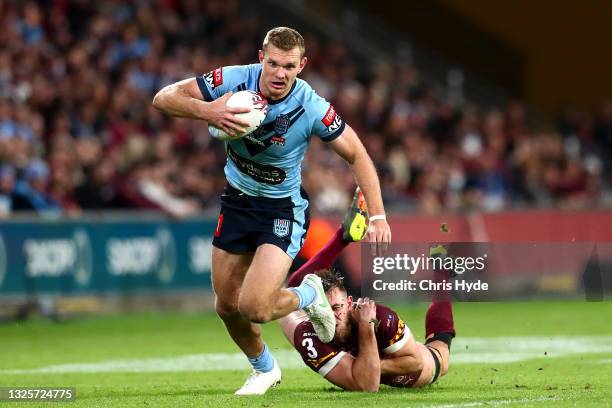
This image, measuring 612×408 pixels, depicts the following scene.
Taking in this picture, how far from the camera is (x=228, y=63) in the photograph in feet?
76.3

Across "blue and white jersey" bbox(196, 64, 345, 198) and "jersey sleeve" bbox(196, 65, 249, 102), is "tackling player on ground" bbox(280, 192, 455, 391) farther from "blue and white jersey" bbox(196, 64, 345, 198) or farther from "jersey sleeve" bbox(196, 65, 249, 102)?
"jersey sleeve" bbox(196, 65, 249, 102)

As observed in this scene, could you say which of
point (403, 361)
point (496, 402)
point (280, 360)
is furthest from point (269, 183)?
point (280, 360)

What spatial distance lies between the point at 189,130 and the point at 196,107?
42.2 feet

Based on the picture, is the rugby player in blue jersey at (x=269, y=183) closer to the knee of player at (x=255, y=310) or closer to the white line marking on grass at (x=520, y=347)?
the knee of player at (x=255, y=310)

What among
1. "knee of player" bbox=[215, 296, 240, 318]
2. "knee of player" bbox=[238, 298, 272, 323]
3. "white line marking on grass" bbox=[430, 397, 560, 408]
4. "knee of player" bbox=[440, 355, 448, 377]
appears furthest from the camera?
"knee of player" bbox=[440, 355, 448, 377]

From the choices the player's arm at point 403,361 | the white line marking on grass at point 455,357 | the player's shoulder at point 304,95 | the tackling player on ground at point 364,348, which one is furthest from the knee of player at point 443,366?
the white line marking on grass at point 455,357

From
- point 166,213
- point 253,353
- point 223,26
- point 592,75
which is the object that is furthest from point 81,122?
point 592,75

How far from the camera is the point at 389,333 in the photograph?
8.98 metres

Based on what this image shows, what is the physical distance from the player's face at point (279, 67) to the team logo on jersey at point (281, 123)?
16 cm

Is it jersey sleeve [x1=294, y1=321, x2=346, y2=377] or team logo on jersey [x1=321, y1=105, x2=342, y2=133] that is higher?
team logo on jersey [x1=321, y1=105, x2=342, y2=133]

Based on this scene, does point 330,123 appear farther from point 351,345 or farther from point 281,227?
point 351,345

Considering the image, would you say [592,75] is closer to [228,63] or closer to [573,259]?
[228,63]

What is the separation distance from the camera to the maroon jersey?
8969 millimetres

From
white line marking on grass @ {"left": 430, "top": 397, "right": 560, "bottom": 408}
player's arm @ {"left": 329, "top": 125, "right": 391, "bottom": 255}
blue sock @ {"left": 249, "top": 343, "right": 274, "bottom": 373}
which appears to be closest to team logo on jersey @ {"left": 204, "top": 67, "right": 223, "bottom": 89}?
player's arm @ {"left": 329, "top": 125, "right": 391, "bottom": 255}
